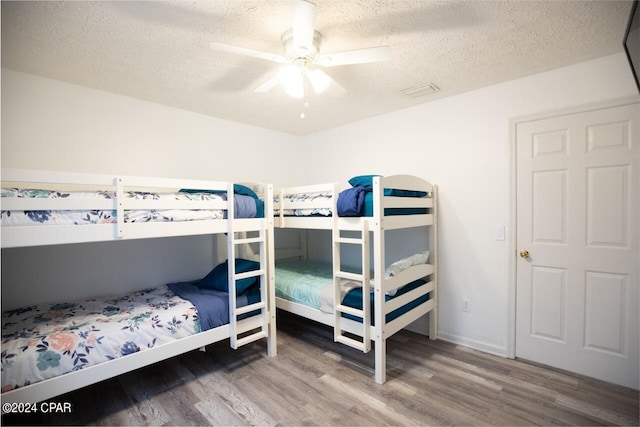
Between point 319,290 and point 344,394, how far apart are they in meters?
0.86

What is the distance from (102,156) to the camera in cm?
269

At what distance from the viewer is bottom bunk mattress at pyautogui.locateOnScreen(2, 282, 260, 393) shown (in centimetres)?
165

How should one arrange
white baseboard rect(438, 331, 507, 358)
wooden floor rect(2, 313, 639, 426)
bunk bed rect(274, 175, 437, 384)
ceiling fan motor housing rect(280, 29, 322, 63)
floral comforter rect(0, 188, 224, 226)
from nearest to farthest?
floral comforter rect(0, 188, 224, 226), ceiling fan motor housing rect(280, 29, 322, 63), wooden floor rect(2, 313, 639, 426), bunk bed rect(274, 175, 437, 384), white baseboard rect(438, 331, 507, 358)

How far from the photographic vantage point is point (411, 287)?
2.69m

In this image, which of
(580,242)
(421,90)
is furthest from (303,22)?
(580,242)

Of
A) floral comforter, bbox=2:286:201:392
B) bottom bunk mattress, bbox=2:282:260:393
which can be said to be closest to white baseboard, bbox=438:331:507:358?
bottom bunk mattress, bbox=2:282:260:393

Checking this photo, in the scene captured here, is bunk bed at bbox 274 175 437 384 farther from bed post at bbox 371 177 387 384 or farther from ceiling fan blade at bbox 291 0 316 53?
ceiling fan blade at bbox 291 0 316 53

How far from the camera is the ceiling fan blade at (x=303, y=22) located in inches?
54.9

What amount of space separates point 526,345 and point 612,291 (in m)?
0.77

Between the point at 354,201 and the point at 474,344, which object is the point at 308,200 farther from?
the point at 474,344

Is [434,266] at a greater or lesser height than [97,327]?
greater

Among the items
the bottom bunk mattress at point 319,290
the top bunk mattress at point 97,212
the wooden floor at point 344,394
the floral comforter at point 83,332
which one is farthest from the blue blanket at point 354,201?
the floral comforter at point 83,332

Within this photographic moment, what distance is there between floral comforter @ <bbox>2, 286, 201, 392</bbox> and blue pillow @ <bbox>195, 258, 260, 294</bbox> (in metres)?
0.35

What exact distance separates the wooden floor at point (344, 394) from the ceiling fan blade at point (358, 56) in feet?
7.36
